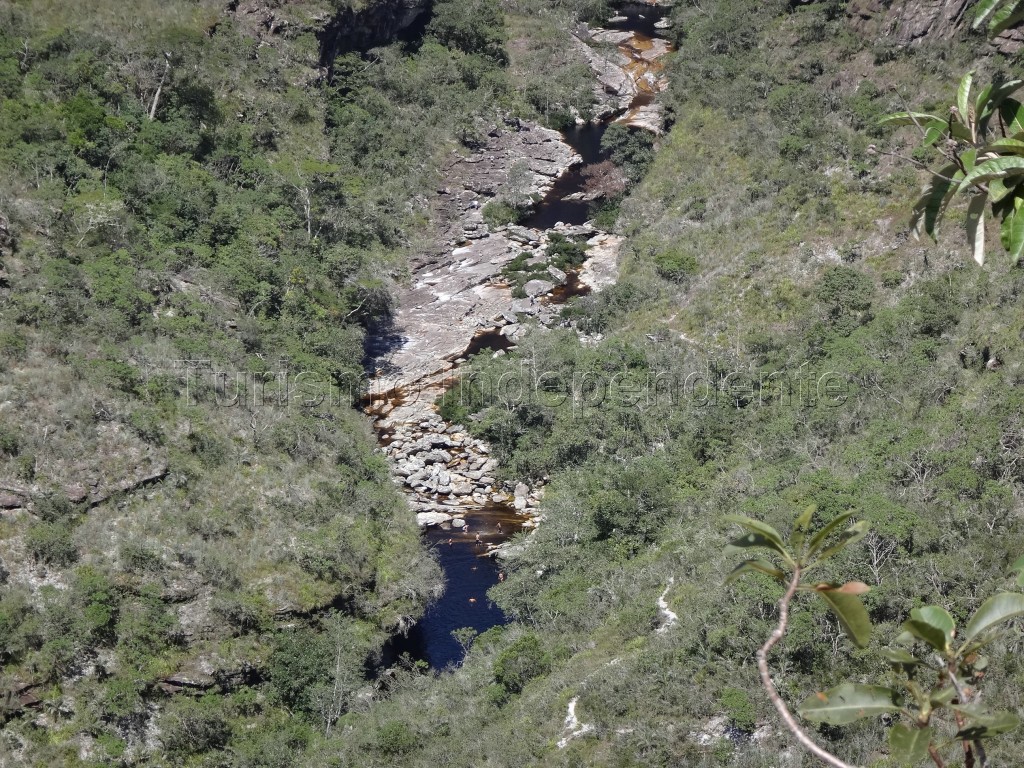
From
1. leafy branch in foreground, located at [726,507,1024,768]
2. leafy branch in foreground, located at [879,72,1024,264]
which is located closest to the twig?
leafy branch in foreground, located at [726,507,1024,768]

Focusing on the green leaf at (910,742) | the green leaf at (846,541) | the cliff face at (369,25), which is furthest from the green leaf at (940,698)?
the cliff face at (369,25)

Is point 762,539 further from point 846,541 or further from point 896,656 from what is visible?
point 896,656

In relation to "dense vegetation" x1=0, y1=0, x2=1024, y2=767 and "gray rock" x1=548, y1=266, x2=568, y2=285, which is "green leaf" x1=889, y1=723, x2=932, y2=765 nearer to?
"dense vegetation" x1=0, y1=0, x2=1024, y2=767

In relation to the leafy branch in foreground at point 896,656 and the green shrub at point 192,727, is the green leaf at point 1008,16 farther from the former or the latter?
the green shrub at point 192,727

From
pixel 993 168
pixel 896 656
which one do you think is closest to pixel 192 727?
pixel 896 656

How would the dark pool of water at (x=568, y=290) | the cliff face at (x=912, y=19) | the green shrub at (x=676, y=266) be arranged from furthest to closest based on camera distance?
the dark pool of water at (x=568, y=290), the cliff face at (x=912, y=19), the green shrub at (x=676, y=266)

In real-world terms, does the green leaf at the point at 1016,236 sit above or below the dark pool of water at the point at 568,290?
above

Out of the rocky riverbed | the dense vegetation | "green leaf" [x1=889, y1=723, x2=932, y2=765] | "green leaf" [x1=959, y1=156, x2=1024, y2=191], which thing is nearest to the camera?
"green leaf" [x1=889, y1=723, x2=932, y2=765]
